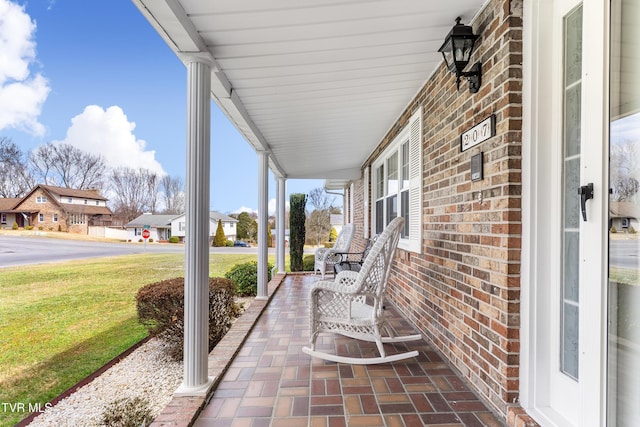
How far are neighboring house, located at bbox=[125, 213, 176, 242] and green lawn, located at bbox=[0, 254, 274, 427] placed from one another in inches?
45.5

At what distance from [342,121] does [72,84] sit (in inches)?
170

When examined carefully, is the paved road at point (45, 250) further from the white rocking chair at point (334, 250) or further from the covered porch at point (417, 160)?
the white rocking chair at point (334, 250)

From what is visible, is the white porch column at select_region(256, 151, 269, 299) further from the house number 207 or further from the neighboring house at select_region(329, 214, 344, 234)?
the neighboring house at select_region(329, 214, 344, 234)

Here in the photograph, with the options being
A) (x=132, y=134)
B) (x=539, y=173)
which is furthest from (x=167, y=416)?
(x=132, y=134)

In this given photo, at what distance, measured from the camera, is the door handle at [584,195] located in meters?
1.36

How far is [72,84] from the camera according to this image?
4945 millimetres

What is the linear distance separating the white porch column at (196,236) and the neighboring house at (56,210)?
2825 mm

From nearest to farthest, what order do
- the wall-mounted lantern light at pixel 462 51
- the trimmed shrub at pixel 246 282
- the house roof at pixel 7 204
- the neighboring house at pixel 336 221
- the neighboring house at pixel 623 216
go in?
1. the neighboring house at pixel 623 216
2. the wall-mounted lantern light at pixel 462 51
3. the house roof at pixel 7 204
4. the trimmed shrub at pixel 246 282
5. the neighboring house at pixel 336 221

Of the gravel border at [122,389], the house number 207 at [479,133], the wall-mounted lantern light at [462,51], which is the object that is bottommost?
the gravel border at [122,389]

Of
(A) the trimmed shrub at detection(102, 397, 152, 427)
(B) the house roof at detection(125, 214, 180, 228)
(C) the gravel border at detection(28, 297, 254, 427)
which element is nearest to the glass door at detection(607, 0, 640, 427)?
(A) the trimmed shrub at detection(102, 397, 152, 427)

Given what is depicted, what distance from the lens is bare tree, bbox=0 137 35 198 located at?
3.28 metres

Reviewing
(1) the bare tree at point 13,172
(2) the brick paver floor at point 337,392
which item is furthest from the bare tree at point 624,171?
(1) the bare tree at point 13,172

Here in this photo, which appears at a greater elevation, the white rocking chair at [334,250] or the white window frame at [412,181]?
the white window frame at [412,181]

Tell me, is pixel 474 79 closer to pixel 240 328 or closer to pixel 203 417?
pixel 203 417
